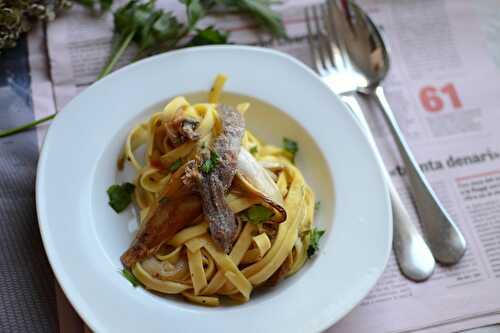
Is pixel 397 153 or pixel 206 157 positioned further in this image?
pixel 397 153

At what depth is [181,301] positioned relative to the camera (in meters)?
1.54

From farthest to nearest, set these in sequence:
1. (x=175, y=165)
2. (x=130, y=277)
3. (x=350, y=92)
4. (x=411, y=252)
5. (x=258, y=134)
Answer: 1. (x=350, y=92)
2. (x=258, y=134)
3. (x=411, y=252)
4. (x=175, y=165)
5. (x=130, y=277)

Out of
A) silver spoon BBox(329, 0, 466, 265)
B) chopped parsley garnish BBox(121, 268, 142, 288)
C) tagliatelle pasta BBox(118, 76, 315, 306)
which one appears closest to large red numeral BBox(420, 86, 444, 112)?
silver spoon BBox(329, 0, 466, 265)

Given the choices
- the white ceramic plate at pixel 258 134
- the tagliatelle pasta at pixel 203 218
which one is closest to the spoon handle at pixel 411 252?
the white ceramic plate at pixel 258 134

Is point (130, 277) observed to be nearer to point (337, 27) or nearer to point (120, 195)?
point (120, 195)

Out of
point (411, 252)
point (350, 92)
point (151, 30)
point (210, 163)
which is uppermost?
point (151, 30)

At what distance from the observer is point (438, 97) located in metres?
2.14

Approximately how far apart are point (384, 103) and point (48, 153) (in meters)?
1.14

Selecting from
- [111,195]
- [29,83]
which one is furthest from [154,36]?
[111,195]

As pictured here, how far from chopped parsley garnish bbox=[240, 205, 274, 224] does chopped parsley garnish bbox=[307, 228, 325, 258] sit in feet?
0.47

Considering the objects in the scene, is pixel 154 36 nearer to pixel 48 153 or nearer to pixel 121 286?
pixel 48 153

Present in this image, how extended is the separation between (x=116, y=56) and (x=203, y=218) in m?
0.71

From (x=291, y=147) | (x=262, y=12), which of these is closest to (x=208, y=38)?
(x=262, y=12)

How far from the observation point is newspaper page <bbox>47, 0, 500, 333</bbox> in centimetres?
172
